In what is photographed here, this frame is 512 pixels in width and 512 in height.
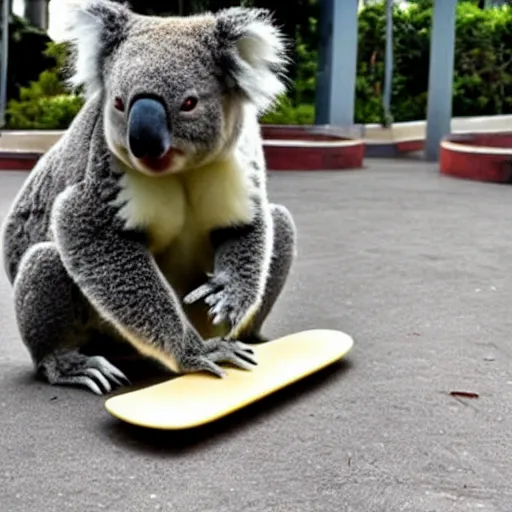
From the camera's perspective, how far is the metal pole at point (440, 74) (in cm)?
1172

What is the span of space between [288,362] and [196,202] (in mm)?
596

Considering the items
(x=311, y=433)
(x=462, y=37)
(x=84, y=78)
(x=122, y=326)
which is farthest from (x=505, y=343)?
(x=462, y=37)

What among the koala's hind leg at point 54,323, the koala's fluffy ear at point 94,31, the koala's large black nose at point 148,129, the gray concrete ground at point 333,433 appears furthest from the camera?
the koala's hind leg at point 54,323

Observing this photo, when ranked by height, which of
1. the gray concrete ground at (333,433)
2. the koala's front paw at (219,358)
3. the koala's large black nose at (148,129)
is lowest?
the gray concrete ground at (333,433)

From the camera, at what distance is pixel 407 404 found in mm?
2629

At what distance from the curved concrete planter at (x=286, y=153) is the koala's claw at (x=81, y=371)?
7529 mm

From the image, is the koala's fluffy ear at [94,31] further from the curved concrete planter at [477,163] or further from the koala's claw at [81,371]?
the curved concrete planter at [477,163]

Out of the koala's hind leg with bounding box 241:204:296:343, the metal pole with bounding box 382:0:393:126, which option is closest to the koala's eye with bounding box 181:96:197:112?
the koala's hind leg with bounding box 241:204:296:343

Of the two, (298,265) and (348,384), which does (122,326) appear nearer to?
(348,384)

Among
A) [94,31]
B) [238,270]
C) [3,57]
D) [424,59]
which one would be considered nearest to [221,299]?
[238,270]

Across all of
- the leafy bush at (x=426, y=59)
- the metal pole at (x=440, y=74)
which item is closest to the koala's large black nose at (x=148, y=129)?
the metal pole at (x=440, y=74)

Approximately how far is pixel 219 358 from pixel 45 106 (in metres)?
10.4

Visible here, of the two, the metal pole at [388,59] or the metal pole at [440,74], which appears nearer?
the metal pole at [440,74]

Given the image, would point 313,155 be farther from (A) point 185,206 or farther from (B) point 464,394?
(A) point 185,206
